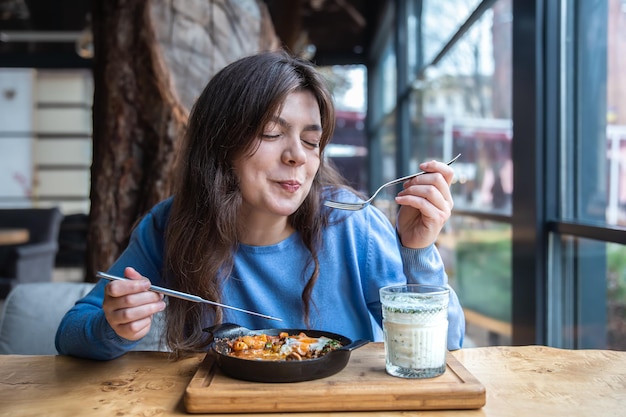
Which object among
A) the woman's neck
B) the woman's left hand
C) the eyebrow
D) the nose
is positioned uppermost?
the eyebrow

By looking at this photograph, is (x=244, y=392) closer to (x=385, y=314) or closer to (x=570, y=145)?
(x=385, y=314)

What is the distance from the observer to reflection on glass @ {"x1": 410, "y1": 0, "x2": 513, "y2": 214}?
295cm

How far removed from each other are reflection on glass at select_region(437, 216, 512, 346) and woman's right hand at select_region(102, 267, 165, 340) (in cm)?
198

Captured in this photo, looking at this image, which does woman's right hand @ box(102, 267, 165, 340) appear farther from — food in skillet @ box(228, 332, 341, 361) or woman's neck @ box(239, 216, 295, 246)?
woman's neck @ box(239, 216, 295, 246)

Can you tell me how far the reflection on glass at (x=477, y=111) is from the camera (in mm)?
2949

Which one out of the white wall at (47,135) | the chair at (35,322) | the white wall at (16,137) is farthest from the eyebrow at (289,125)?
the white wall at (16,137)

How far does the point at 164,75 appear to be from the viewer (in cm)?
224

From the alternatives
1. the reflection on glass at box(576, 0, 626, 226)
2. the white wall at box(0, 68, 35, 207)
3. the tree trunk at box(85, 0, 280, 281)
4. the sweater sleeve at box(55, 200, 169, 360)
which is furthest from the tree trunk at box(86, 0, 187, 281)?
the white wall at box(0, 68, 35, 207)

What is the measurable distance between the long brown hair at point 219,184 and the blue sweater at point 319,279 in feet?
0.11

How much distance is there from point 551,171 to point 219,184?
1292mm

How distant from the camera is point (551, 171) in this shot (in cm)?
218

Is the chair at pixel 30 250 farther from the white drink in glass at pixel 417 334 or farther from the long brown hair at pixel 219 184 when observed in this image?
the white drink in glass at pixel 417 334

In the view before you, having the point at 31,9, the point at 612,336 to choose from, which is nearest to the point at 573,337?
the point at 612,336

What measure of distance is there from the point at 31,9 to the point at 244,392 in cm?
780
